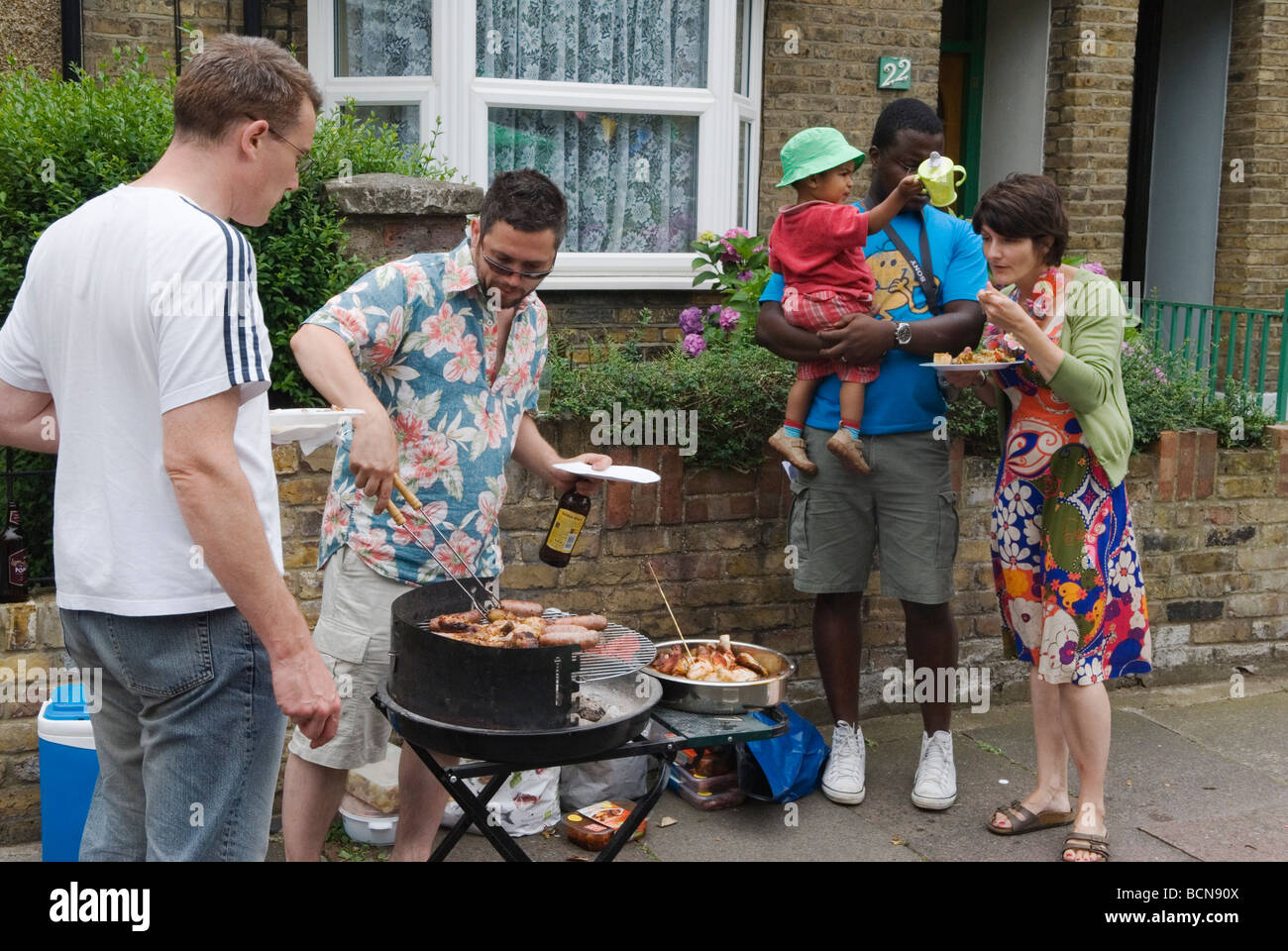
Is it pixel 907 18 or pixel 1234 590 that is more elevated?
pixel 907 18

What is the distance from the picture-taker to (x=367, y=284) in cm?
362

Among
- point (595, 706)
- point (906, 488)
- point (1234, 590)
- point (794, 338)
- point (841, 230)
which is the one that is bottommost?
point (1234, 590)

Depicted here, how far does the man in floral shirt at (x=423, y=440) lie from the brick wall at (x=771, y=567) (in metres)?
1.01

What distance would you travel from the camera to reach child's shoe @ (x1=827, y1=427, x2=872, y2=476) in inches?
187

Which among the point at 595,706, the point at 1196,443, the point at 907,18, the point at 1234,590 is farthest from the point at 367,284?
the point at 907,18

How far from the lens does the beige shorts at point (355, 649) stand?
3742 mm

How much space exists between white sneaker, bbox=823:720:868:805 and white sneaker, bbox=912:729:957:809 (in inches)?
8.4

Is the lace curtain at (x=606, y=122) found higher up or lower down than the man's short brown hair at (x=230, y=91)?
higher up

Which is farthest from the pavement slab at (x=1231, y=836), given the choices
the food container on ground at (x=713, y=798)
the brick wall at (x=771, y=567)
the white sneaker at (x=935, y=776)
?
the food container on ground at (x=713, y=798)

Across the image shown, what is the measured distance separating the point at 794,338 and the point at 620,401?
85cm

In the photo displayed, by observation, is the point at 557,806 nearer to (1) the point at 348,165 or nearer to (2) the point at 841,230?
(2) the point at 841,230

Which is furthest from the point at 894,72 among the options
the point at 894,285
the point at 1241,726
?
the point at 1241,726
